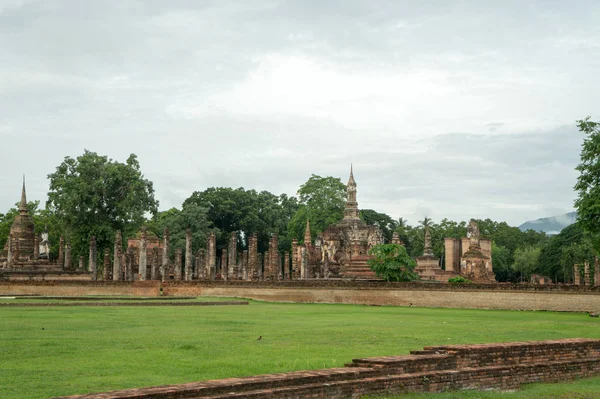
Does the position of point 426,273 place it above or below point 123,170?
below

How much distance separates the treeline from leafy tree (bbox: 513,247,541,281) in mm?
126

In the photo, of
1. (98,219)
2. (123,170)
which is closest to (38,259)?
(98,219)

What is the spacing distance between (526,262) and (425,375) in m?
92.1

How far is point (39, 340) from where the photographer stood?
18.2 meters

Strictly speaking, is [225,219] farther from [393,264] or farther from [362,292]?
[362,292]

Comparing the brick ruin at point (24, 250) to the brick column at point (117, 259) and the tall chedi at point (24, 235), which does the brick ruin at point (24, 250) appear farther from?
the brick column at point (117, 259)

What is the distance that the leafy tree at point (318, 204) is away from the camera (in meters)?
91.2

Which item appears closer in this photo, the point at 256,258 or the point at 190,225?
the point at 256,258

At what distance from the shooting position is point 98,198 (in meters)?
66.4

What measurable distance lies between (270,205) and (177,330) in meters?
80.7

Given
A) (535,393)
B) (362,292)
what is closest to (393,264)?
(362,292)

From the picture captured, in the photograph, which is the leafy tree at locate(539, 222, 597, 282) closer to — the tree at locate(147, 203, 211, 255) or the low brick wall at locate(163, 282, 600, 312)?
the tree at locate(147, 203, 211, 255)

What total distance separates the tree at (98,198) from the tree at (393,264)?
2490 cm

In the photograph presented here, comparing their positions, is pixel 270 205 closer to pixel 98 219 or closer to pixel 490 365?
pixel 98 219
